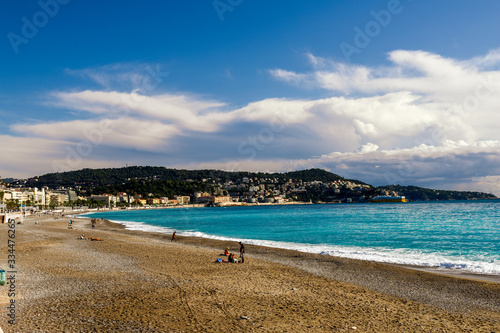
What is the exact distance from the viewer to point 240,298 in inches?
471

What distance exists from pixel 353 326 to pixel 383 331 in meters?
0.75

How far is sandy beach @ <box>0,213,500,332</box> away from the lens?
938cm

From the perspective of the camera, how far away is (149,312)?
1023 cm

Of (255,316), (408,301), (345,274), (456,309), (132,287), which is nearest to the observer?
(255,316)

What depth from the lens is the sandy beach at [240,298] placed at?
9.38 meters

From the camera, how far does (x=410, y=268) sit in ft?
61.0

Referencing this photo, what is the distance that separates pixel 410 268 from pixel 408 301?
727 cm

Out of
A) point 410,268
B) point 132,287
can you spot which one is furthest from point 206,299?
point 410,268

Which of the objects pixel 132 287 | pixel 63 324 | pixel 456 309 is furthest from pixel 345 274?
pixel 63 324

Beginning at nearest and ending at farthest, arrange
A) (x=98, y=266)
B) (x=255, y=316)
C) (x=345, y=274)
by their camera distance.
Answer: (x=255, y=316), (x=345, y=274), (x=98, y=266)

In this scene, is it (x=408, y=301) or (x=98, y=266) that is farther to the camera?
(x=98, y=266)

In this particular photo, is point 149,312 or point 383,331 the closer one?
point 383,331

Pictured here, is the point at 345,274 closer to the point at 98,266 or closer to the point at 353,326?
the point at 353,326

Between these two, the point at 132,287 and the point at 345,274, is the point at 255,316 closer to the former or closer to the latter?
the point at 132,287
